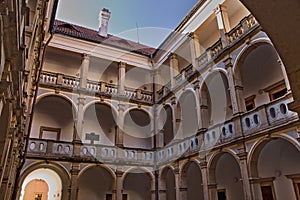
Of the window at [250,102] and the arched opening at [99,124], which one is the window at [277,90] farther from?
the arched opening at [99,124]

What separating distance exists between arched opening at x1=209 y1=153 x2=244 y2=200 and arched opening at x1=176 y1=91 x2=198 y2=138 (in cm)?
271

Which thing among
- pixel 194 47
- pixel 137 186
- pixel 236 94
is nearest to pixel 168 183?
pixel 137 186

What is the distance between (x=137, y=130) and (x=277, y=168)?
896cm

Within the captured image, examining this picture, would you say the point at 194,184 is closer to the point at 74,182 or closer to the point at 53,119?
the point at 74,182

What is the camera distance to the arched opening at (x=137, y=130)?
16531mm

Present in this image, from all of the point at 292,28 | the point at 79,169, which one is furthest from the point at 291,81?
the point at 79,169

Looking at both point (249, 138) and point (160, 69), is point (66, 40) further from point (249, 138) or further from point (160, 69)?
point (249, 138)

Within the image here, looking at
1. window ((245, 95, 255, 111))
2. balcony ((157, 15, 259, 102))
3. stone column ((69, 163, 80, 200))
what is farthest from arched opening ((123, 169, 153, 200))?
window ((245, 95, 255, 111))

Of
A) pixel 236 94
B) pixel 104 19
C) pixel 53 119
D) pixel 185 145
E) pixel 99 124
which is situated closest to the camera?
pixel 236 94

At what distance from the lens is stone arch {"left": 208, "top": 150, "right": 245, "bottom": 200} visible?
10898mm

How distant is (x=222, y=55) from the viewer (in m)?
11.3

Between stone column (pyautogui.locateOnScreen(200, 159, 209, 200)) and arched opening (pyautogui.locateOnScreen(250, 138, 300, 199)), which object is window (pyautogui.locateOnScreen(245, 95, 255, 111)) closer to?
arched opening (pyautogui.locateOnScreen(250, 138, 300, 199))

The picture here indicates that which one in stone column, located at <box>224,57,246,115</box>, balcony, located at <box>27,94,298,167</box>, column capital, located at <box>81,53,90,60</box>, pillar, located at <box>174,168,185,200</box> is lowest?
pillar, located at <box>174,168,185,200</box>

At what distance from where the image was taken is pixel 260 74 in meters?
11.5
